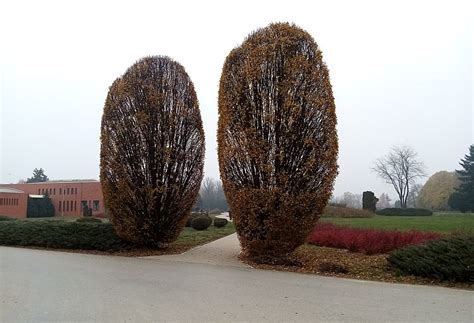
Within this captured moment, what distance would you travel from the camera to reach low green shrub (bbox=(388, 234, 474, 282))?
29.2 feet

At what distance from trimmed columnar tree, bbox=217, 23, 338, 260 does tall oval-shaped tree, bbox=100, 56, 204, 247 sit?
2687 mm

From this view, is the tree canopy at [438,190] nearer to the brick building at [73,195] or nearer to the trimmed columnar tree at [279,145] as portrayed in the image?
the brick building at [73,195]

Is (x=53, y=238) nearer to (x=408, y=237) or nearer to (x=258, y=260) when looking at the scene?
(x=258, y=260)

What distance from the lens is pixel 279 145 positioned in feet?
37.4

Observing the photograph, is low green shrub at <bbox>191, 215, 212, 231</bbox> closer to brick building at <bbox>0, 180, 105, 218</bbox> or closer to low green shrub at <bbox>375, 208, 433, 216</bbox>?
brick building at <bbox>0, 180, 105, 218</bbox>

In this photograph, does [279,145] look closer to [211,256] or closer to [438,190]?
[211,256]

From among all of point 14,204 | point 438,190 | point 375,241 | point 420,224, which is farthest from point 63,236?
point 438,190

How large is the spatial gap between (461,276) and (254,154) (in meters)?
5.66

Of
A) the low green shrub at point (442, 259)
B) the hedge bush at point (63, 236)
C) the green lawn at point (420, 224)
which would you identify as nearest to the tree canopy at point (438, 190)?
the green lawn at point (420, 224)

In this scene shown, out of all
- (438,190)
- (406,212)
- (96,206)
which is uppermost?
(438,190)

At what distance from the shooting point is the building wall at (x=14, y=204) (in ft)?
155

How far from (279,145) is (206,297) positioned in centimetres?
538

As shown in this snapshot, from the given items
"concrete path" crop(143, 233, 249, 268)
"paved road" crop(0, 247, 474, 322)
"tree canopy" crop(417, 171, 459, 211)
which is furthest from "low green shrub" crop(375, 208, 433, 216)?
"paved road" crop(0, 247, 474, 322)

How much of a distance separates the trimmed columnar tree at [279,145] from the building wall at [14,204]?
4406cm
